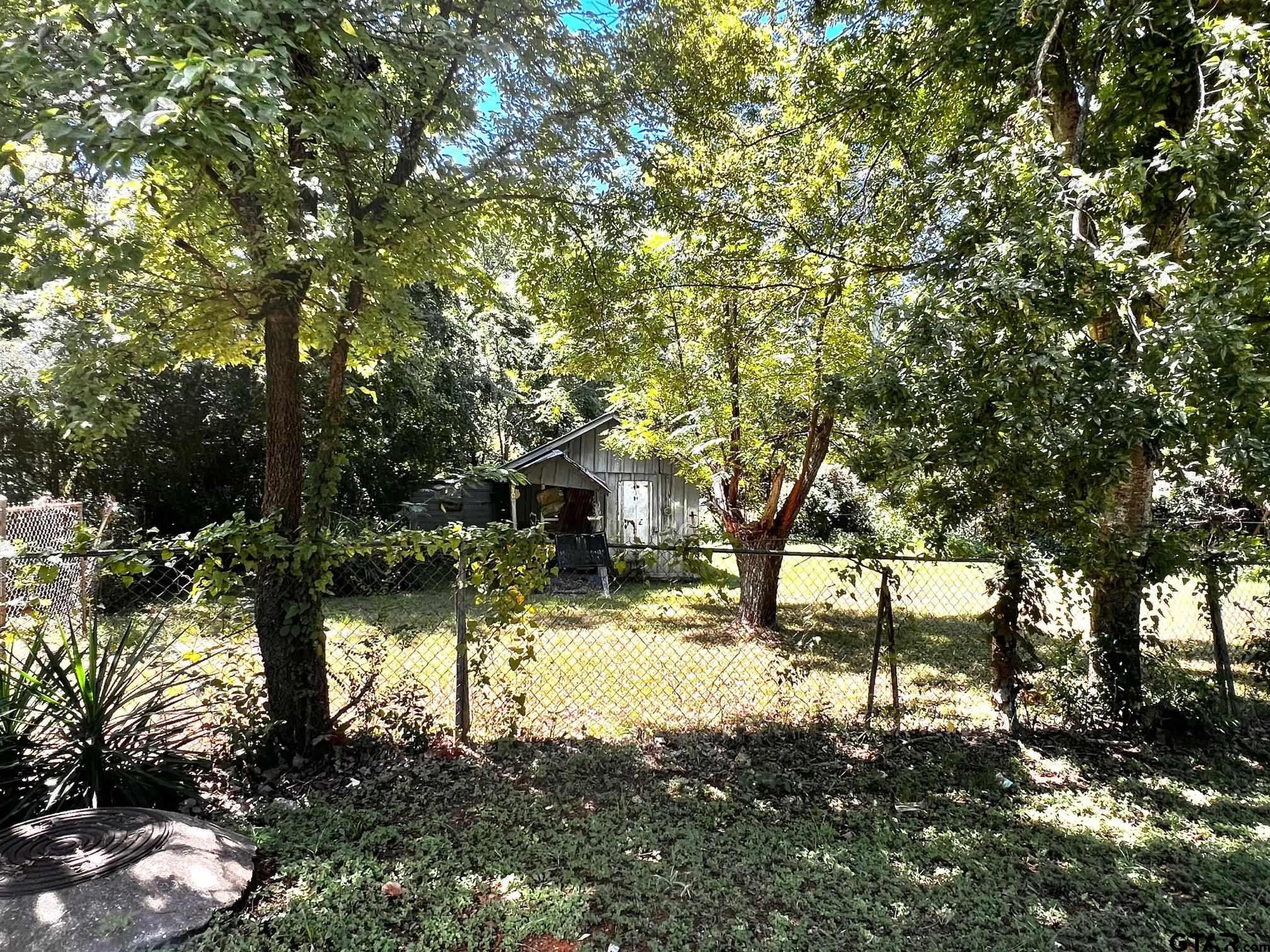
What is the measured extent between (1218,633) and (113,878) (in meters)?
6.44

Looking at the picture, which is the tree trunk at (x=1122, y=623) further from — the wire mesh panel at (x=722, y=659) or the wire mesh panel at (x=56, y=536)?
the wire mesh panel at (x=56, y=536)

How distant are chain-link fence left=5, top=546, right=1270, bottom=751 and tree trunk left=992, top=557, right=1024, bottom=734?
115 millimetres

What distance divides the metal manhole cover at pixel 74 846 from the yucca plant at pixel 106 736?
29 cm

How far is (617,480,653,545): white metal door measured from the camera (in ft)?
46.2

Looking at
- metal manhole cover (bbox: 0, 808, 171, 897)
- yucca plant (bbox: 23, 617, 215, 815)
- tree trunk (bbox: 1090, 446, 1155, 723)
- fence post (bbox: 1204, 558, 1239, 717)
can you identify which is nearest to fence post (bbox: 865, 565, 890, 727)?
tree trunk (bbox: 1090, 446, 1155, 723)

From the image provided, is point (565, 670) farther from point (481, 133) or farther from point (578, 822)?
point (481, 133)

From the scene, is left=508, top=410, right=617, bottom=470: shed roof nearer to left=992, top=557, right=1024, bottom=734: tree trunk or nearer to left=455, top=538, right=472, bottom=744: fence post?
left=455, top=538, right=472, bottom=744: fence post

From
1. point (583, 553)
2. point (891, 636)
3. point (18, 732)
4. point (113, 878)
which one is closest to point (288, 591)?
point (18, 732)

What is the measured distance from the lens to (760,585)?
845 centimetres

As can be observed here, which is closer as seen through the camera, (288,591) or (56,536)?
(288,591)

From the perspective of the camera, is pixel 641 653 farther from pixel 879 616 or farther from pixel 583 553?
pixel 583 553

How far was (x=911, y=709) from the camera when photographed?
5.23 metres

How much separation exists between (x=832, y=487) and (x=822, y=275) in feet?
47.0

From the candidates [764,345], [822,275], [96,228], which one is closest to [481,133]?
[96,228]
